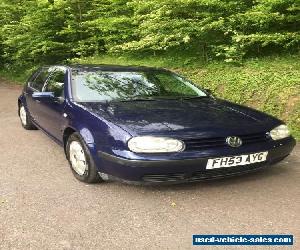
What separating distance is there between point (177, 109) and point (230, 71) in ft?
16.3

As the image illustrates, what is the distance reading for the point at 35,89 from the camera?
22.1 ft

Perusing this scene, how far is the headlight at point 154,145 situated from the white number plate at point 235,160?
348 millimetres

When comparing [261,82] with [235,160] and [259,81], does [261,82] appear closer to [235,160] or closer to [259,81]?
[259,81]

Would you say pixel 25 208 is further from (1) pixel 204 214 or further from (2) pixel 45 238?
(1) pixel 204 214

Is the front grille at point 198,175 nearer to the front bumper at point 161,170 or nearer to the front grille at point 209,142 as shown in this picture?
the front bumper at point 161,170

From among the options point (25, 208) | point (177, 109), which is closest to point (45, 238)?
point (25, 208)

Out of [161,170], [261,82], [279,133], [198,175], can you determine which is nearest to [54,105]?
[161,170]

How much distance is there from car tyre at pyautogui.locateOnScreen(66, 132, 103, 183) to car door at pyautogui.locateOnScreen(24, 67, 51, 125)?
1612 mm

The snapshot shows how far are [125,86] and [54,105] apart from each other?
99 cm

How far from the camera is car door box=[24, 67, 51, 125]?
6.48 m

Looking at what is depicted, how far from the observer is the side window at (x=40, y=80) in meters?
6.54

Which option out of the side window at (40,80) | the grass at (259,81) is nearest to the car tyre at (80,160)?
the side window at (40,80)

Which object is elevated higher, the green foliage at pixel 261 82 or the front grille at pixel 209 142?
the front grille at pixel 209 142

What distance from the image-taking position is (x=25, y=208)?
4012 mm
